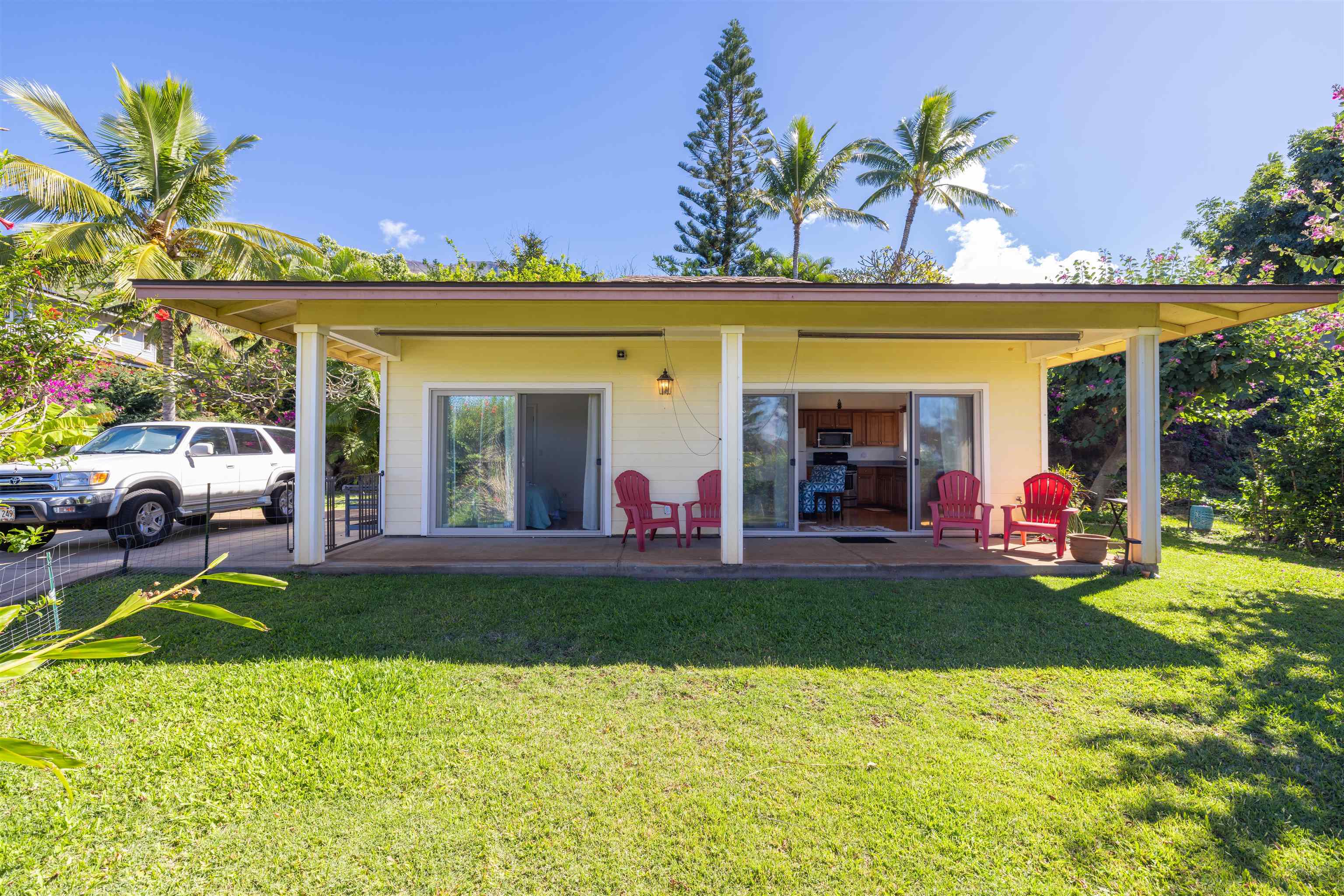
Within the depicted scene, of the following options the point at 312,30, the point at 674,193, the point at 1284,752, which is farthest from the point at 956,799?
the point at 674,193

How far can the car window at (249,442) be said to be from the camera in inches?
325

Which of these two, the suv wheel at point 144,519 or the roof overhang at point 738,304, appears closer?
the roof overhang at point 738,304

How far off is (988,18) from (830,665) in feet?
34.4

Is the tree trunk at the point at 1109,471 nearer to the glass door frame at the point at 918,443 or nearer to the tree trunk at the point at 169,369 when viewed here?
the glass door frame at the point at 918,443

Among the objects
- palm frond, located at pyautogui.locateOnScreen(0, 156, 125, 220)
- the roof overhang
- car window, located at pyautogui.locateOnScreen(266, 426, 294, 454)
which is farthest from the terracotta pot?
palm frond, located at pyautogui.locateOnScreen(0, 156, 125, 220)

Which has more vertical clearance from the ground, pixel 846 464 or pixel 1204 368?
pixel 1204 368

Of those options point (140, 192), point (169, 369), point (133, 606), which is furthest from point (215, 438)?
point (133, 606)

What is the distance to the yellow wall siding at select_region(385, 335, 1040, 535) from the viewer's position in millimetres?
7336

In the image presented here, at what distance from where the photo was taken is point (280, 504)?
355 inches

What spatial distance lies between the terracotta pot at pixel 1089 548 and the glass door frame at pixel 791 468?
2869mm

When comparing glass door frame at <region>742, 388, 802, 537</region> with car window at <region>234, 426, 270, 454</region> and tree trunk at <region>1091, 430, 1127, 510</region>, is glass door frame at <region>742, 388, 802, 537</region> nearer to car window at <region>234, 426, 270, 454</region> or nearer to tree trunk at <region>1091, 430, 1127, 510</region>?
tree trunk at <region>1091, 430, 1127, 510</region>

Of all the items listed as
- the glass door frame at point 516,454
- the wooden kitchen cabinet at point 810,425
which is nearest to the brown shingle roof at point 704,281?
the glass door frame at point 516,454

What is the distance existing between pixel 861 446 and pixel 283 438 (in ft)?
32.5

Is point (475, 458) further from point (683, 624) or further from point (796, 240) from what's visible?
point (796, 240)
